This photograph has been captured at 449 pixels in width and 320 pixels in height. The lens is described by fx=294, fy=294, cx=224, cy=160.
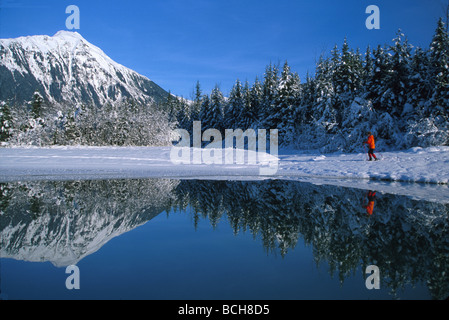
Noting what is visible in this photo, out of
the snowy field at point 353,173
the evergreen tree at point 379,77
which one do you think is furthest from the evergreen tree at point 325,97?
the snowy field at point 353,173

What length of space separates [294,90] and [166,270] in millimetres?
43723

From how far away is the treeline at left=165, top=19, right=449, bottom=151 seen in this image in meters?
26.8

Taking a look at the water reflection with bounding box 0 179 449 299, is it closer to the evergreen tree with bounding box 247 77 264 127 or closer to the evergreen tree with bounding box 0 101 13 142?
the evergreen tree with bounding box 247 77 264 127

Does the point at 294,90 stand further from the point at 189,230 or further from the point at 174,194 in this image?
the point at 189,230

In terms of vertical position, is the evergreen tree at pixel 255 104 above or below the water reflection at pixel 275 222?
above

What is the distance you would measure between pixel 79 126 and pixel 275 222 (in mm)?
62970

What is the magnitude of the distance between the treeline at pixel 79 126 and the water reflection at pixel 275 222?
52592mm

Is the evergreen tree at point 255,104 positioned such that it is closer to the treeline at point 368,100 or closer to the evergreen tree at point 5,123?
the treeline at point 368,100

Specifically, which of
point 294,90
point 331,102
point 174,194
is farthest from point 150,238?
point 294,90

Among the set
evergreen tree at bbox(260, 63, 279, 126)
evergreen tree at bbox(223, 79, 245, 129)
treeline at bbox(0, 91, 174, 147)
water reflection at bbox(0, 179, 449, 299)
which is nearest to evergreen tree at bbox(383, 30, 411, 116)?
evergreen tree at bbox(260, 63, 279, 126)

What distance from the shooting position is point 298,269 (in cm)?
442

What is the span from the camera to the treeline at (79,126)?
58.7m

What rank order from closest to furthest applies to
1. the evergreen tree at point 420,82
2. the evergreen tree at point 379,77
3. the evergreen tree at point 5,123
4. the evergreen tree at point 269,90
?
the evergreen tree at point 420,82 → the evergreen tree at point 379,77 → the evergreen tree at point 269,90 → the evergreen tree at point 5,123

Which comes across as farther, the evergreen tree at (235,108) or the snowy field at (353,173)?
the evergreen tree at (235,108)
